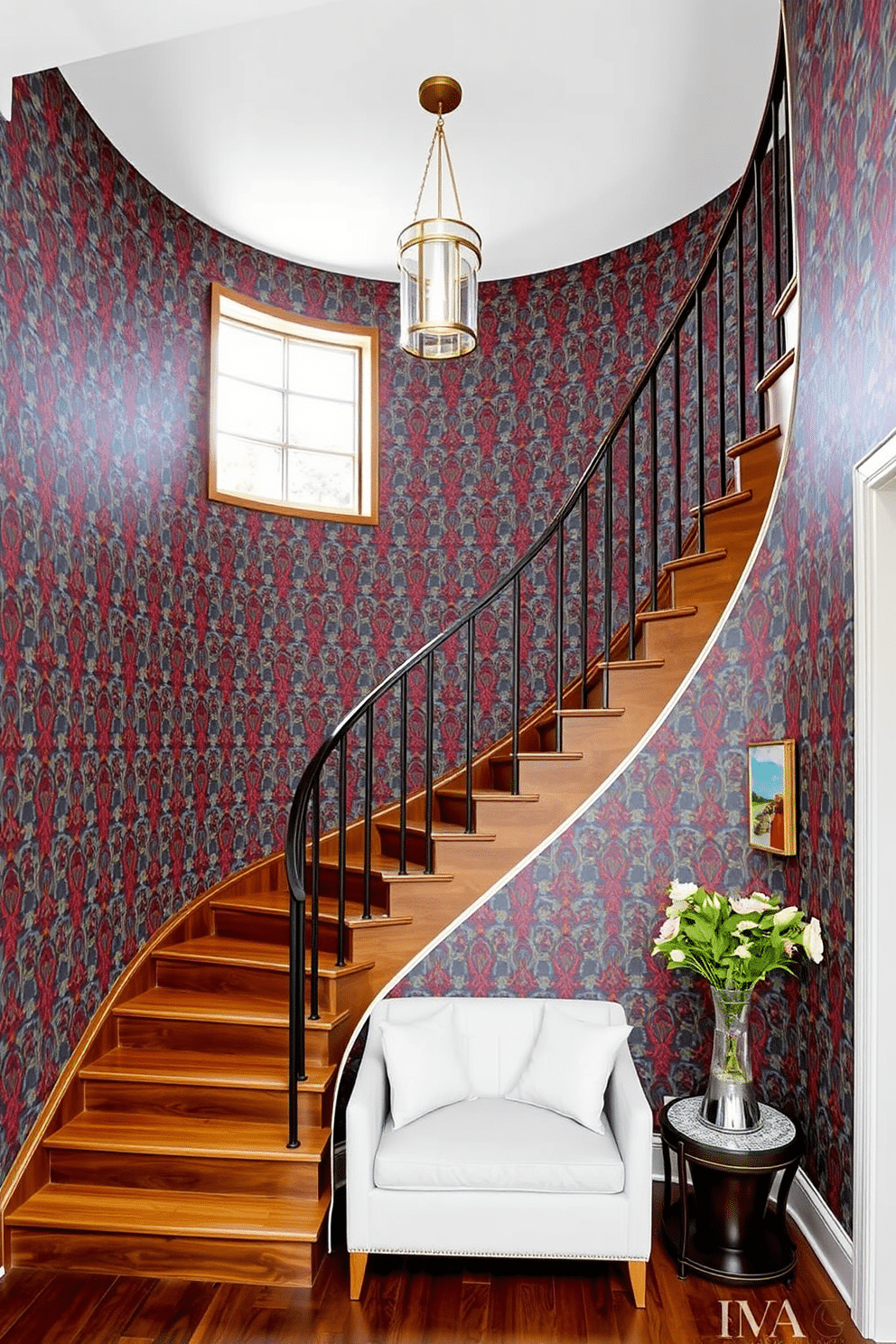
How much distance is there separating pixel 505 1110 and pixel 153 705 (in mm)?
2227

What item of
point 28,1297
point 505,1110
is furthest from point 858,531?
point 28,1297

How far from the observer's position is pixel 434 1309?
265cm

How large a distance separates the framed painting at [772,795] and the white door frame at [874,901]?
586mm

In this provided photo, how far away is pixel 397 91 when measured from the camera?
366 cm

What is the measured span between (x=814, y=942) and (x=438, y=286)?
2.43 m

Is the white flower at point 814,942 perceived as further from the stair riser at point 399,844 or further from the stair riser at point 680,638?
the stair riser at point 399,844

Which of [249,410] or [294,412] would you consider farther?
[294,412]

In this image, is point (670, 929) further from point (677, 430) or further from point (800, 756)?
point (677, 430)

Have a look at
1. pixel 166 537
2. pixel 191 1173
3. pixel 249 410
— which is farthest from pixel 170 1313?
pixel 249 410

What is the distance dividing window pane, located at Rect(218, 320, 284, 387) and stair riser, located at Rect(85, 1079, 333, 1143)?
133 inches

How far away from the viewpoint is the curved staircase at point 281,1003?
2.86 meters

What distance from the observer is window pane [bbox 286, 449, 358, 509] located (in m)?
5.03

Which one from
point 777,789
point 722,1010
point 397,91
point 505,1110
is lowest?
point 505,1110

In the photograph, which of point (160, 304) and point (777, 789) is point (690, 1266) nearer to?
point (777, 789)
